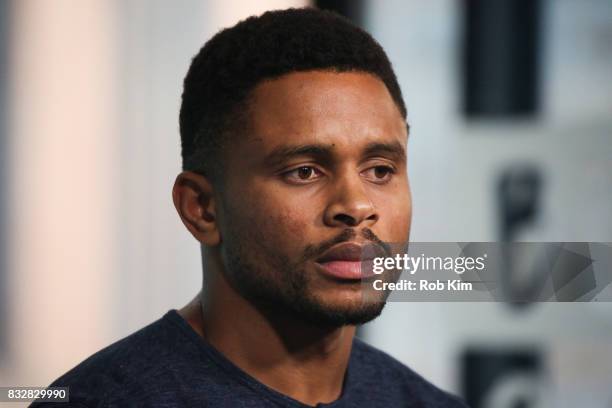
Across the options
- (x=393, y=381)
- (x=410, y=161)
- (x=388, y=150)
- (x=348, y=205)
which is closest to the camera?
(x=348, y=205)

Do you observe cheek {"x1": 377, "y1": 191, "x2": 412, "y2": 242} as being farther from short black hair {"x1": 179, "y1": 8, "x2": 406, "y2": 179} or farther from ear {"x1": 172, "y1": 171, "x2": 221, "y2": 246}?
ear {"x1": 172, "y1": 171, "x2": 221, "y2": 246}

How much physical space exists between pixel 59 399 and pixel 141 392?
15 cm

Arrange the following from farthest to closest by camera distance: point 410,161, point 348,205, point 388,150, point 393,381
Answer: point 410,161 < point 393,381 < point 388,150 < point 348,205

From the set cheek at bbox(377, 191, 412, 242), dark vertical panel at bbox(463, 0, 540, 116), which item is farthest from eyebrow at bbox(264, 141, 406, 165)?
dark vertical panel at bbox(463, 0, 540, 116)

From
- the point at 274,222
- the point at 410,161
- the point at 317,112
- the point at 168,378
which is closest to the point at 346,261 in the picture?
the point at 274,222

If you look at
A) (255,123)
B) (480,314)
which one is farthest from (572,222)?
(255,123)

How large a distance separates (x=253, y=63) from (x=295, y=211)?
1.01ft

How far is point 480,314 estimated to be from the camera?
3736mm

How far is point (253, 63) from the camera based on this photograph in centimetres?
171

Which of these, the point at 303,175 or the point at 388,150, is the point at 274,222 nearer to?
the point at 303,175

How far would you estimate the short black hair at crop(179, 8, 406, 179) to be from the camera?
1.70 m

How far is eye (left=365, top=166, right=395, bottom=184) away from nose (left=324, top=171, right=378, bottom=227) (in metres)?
0.07

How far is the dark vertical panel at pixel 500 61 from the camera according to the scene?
146 inches

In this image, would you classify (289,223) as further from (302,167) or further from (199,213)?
(199,213)
